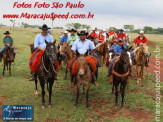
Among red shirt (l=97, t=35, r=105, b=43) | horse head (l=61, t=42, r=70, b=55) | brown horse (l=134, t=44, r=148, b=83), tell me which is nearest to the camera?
brown horse (l=134, t=44, r=148, b=83)

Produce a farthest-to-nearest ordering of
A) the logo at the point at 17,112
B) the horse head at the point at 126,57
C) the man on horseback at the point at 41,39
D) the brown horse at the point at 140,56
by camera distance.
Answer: the brown horse at the point at 140,56
the man on horseback at the point at 41,39
the horse head at the point at 126,57
the logo at the point at 17,112

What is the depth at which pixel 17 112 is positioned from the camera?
7301 mm

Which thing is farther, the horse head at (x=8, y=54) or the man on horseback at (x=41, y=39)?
the horse head at (x=8, y=54)

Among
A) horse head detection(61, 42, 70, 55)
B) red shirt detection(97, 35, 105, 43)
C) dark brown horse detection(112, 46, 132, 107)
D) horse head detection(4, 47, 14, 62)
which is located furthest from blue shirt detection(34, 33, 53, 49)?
red shirt detection(97, 35, 105, 43)

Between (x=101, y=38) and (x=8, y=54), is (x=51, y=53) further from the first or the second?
(x=101, y=38)

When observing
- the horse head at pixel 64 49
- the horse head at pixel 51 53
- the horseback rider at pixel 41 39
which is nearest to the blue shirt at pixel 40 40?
the horseback rider at pixel 41 39

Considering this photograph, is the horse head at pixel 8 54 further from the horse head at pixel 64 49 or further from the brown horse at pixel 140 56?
the brown horse at pixel 140 56

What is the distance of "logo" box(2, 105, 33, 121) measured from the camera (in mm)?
6738

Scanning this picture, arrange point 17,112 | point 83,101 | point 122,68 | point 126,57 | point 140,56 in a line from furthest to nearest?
point 140,56
point 83,101
point 122,68
point 17,112
point 126,57

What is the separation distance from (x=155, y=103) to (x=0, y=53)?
10.2m

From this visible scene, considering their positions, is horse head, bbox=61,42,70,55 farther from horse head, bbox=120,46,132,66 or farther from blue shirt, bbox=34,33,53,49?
horse head, bbox=120,46,132,66

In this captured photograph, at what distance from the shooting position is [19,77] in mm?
12438

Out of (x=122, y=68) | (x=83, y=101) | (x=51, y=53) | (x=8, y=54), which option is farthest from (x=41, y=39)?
(x=8, y=54)

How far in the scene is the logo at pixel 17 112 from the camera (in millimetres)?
6738
